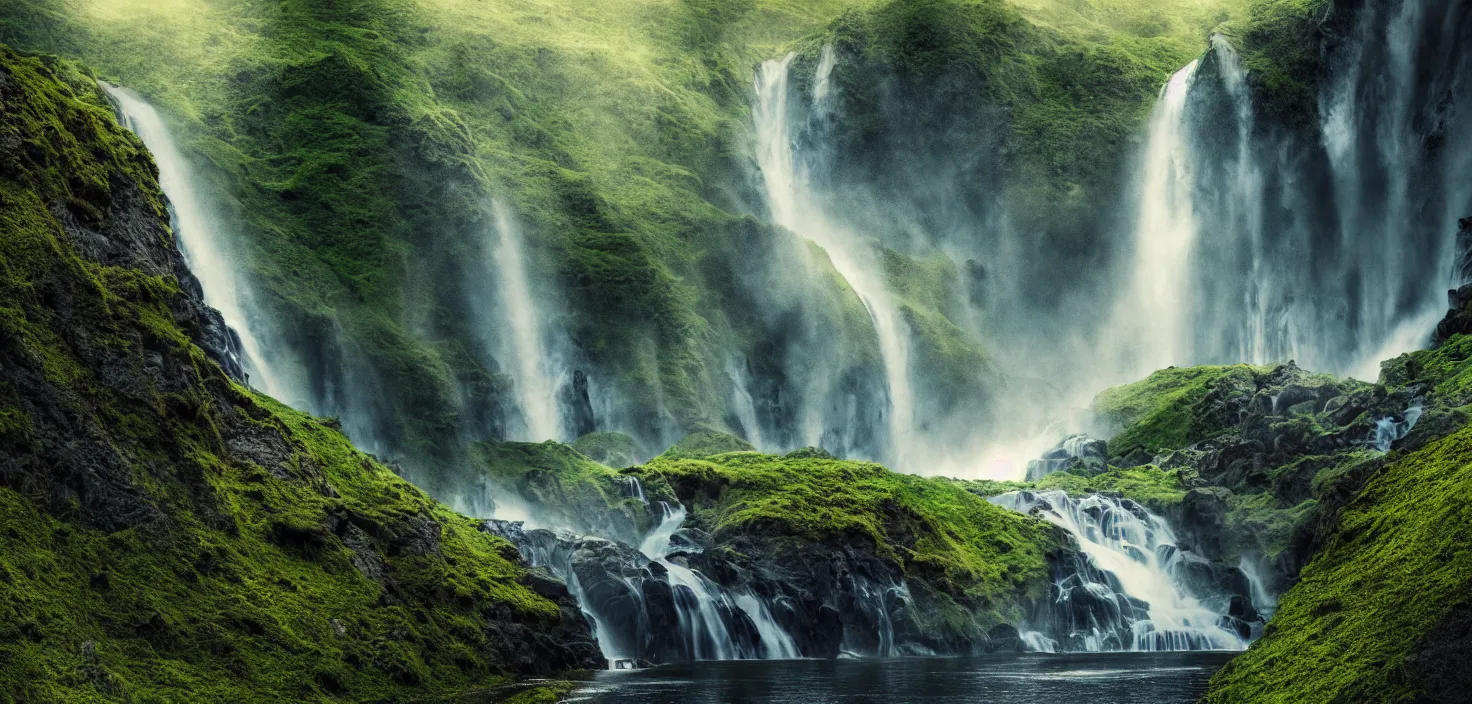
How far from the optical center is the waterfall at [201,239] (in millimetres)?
100756

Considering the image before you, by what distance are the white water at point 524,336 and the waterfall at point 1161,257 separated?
250 feet

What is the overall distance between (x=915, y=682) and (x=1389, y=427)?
182 ft

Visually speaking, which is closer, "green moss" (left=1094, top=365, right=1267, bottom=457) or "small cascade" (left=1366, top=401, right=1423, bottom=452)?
"small cascade" (left=1366, top=401, right=1423, bottom=452)

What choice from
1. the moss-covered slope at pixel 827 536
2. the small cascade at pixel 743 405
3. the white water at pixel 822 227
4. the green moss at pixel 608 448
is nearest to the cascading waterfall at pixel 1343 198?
the white water at pixel 822 227

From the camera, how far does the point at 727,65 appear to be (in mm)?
194250

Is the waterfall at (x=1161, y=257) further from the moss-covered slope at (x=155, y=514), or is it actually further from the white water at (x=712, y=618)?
the moss-covered slope at (x=155, y=514)

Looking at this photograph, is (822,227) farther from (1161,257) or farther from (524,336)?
(524,336)

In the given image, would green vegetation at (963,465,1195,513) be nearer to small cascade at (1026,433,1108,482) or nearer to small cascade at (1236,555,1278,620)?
small cascade at (1026,433,1108,482)

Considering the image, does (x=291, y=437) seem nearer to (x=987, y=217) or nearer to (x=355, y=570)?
(x=355, y=570)

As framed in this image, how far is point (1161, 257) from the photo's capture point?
177250 millimetres

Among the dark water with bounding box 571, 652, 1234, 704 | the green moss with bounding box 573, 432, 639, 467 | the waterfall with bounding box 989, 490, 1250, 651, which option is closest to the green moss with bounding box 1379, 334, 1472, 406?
the waterfall with bounding box 989, 490, 1250, 651

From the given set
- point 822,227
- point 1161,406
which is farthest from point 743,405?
point 822,227

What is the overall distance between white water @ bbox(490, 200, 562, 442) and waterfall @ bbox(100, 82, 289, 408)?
86.5ft

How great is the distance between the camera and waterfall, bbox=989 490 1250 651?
3565 inches
